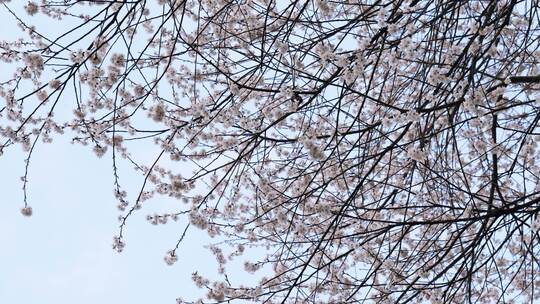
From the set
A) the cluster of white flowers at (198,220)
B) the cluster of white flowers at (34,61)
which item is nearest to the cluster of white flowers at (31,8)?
the cluster of white flowers at (34,61)

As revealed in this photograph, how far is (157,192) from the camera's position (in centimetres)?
510

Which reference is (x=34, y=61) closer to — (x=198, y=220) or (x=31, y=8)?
(x=31, y=8)

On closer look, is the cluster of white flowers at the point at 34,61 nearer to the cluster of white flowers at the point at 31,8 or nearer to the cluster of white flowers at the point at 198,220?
the cluster of white flowers at the point at 31,8

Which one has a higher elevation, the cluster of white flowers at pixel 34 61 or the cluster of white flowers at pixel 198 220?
the cluster of white flowers at pixel 34 61

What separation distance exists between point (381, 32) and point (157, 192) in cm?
225

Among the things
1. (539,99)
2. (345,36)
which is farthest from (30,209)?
(539,99)

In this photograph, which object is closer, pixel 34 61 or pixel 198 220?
pixel 34 61

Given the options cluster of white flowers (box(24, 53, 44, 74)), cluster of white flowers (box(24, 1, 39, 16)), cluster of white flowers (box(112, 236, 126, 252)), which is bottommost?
cluster of white flowers (box(112, 236, 126, 252))

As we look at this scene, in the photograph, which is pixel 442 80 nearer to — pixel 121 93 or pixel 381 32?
pixel 381 32

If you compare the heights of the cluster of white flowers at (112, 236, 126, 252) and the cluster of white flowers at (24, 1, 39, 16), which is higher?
the cluster of white flowers at (24, 1, 39, 16)

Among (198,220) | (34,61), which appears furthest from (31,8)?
(198,220)

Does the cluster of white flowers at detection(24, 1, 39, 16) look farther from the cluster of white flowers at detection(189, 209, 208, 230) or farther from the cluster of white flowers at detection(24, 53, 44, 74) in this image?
the cluster of white flowers at detection(189, 209, 208, 230)

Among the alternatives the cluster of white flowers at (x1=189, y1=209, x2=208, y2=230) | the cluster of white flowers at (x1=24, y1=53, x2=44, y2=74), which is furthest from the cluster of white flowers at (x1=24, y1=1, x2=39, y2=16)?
the cluster of white flowers at (x1=189, y1=209, x2=208, y2=230)

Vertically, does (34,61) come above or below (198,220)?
above
